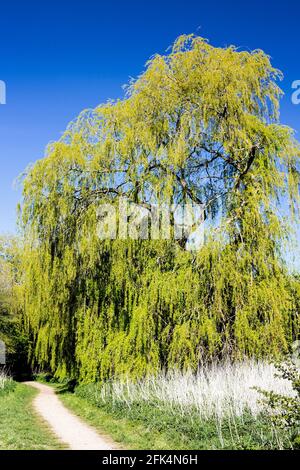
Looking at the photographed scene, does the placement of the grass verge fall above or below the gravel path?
above

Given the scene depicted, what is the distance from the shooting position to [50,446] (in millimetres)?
7008

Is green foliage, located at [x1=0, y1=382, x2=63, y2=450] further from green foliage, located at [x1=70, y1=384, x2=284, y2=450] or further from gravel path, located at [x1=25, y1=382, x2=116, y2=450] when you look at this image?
green foliage, located at [x1=70, y1=384, x2=284, y2=450]

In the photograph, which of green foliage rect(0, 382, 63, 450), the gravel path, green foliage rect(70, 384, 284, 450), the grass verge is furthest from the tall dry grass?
green foliage rect(0, 382, 63, 450)

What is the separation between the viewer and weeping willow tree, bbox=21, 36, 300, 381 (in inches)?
418

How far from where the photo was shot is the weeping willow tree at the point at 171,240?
34.8 feet

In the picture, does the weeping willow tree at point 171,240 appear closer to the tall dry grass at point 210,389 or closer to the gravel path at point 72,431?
the tall dry grass at point 210,389

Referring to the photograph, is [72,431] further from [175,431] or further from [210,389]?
[210,389]

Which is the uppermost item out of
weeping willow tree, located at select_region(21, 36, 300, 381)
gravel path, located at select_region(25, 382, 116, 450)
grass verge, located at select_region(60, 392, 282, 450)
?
weeping willow tree, located at select_region(21, 36, 300, 381)

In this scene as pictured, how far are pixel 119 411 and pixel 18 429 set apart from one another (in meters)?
2.23

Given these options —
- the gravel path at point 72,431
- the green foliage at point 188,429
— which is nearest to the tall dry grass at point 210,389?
the green foliage at point 188,429

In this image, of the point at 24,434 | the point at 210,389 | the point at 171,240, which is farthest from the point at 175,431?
the point at 171,240

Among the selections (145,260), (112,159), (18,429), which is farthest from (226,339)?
(112,159)

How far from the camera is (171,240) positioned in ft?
38.2

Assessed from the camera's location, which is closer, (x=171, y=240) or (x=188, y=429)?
(x=188, y=429)
